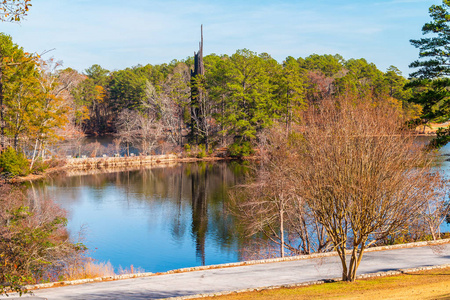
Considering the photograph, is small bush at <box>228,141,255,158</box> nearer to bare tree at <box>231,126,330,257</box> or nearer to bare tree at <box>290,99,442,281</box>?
bare tree at <box>231,126,330,257</box>

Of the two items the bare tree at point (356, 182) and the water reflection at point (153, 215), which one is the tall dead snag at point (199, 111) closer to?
the water reflection at point (153, 215)

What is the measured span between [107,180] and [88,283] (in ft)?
107

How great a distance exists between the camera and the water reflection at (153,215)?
84.1 ft

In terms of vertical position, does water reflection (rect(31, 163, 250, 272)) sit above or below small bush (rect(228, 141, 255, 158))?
below

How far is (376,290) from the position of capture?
14.7m

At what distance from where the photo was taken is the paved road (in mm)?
16125

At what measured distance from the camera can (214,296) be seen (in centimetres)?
1512

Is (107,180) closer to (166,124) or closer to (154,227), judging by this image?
(154,227)

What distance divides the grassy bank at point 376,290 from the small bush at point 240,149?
166 ft

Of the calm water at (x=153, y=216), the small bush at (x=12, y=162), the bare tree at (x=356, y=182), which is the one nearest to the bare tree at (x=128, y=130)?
the calm water at (x=153, y=216)

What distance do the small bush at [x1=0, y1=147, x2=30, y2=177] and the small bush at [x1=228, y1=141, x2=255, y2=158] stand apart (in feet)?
94.9

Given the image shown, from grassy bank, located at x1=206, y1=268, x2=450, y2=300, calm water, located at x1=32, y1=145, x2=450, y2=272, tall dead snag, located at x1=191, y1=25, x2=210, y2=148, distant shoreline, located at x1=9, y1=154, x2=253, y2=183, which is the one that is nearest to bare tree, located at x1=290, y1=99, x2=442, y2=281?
grassy bank, located at x1=206, y1=268, x2=450, y2=300

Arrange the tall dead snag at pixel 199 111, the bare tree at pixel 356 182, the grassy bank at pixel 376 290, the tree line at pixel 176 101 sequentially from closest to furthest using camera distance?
1. the grassy bank at pixel 376 290
2. the bare tree at pixel 356 182
3. the tree line at pixel 176 101
4. the tall dead snag at pixel 199 111

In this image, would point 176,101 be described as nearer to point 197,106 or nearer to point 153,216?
point 197,106
